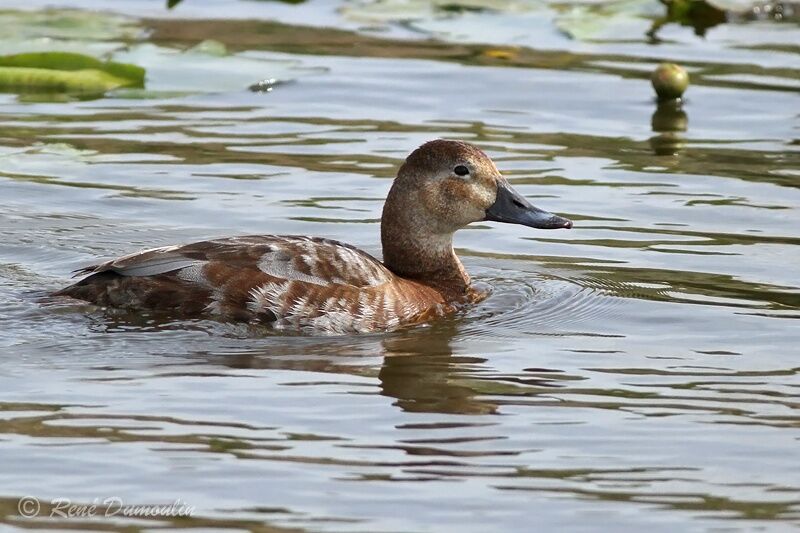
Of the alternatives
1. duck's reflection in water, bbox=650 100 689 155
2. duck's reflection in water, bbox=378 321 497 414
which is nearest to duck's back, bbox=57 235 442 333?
duck's reflection in water, bbox=378 321 497 414

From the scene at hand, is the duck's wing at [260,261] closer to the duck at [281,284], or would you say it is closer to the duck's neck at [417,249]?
the duck at [281,284]

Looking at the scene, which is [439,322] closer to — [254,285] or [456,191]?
[456,191]

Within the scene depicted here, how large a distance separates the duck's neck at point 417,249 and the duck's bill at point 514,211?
305 millimetres

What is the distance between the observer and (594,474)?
5957 millimetres

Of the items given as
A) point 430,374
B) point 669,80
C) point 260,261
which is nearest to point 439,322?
point 260,261

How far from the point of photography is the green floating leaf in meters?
12.6

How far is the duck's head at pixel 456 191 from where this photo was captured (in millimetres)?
8789

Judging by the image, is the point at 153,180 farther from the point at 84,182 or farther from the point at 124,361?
the point at 124,361

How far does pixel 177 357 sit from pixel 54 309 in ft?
3.20

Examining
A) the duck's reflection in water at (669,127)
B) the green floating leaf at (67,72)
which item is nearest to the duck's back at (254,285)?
the duck's reflection in water at (669,127)

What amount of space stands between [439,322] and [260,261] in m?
1.00

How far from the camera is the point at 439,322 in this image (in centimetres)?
842

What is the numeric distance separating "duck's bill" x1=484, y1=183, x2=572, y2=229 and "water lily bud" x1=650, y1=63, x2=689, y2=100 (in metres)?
4.34

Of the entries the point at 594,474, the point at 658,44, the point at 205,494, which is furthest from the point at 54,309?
the point at 658,44
